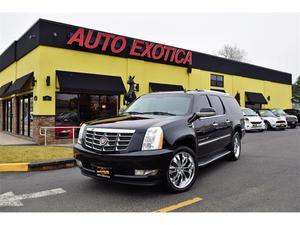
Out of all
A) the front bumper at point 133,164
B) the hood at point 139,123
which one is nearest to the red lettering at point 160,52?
the hood at point 139,123

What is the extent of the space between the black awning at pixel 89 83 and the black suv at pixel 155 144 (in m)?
7.06

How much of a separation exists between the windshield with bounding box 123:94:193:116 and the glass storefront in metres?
6.83

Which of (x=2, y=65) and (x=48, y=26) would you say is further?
(x=2, y=65)

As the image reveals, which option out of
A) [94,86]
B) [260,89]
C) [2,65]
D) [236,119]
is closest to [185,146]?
[236,119]

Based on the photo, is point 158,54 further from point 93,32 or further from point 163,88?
point 93,32

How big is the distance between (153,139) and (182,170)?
0.95 m

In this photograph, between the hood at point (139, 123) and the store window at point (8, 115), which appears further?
the store window at point (8, 115)

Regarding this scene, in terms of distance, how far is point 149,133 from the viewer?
399cm

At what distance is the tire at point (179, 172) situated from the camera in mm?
4160

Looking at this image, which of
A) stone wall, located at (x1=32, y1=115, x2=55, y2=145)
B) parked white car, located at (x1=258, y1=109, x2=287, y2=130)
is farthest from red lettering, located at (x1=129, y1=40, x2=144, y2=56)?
parked white car, located at (x1=258, y1=109, x2=287, y2=130)

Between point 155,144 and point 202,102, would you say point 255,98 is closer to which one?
point 202,102

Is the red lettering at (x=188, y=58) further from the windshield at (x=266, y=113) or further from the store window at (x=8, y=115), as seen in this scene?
the store window at (x=8, y=115)

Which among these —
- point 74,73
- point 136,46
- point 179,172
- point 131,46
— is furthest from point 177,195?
point 136,46

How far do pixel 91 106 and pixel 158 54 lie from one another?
20.4ft
